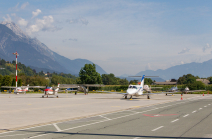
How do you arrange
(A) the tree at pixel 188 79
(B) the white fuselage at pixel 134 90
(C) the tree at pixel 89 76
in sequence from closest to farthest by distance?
(B) the white fuselage at pixel 134 90 < (C) the tree at pixel 89 76 < (A) the tree at pixel 188 79

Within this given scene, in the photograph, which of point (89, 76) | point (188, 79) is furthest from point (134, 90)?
point (188, 79)

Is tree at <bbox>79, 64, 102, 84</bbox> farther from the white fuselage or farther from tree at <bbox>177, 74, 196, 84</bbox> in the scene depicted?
tree at <bbox>177, 74, 196, 84</bbox>

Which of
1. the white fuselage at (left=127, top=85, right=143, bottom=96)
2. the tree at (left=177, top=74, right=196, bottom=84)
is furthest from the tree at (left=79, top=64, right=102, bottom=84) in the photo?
the tree at (left=177, top=74, right=196, bottom=84)

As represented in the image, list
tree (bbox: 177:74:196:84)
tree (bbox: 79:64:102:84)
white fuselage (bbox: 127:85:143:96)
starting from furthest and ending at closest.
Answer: tree (bbox: 177:74:196:84) < tree (bbox: 79:64:102:84) < white fuselage (bbox: 127:85:143:96)

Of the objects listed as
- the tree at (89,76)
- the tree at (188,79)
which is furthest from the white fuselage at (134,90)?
the tree at (188,79)

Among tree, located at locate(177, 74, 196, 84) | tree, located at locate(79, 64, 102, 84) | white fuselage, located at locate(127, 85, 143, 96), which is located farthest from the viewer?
tree, located at locate(177, 74, 196, 84)

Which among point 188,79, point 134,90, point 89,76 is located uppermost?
point 188,79

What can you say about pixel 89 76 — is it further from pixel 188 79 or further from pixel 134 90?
pixel 188 79

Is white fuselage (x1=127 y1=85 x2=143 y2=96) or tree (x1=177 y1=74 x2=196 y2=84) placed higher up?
tree (x1=177 y1=74 x2=196 y2=84)

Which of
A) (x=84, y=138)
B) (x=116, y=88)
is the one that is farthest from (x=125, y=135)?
(x=116, y=88)

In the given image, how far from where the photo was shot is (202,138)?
9445 millimetres

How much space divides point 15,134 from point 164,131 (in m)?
7.35

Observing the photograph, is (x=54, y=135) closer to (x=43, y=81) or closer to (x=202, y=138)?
(x=202, y=138)

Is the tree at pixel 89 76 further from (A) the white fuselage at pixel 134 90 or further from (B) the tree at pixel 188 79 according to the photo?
(B) the tree at pixel 188 79
